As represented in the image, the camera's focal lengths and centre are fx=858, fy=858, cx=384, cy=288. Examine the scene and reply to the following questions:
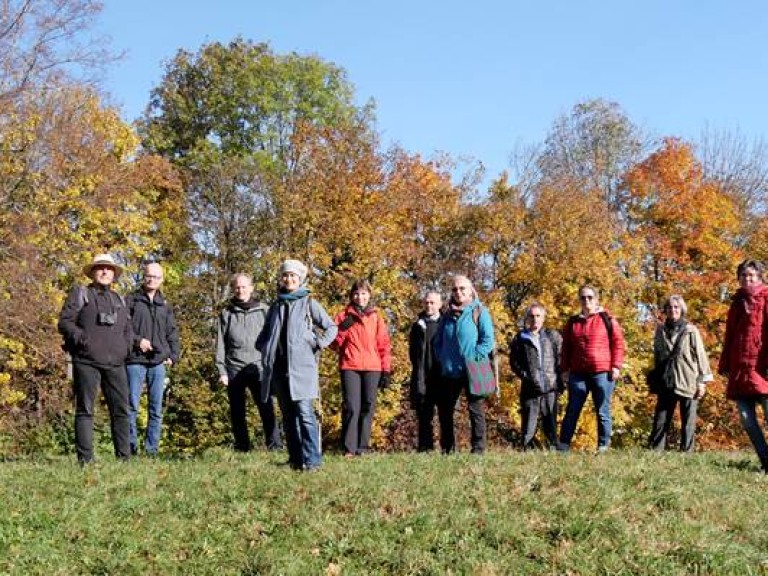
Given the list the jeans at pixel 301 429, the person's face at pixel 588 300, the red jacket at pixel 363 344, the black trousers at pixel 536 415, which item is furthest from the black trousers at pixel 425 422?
the jeans at pixel 301 429

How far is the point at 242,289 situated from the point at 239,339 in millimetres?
609

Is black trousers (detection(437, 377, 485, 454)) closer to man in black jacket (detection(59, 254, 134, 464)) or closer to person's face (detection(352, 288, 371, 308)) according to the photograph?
person's face (detection(352, 288, 371, 308))

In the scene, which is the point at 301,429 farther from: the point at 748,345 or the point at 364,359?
the point at 748,345

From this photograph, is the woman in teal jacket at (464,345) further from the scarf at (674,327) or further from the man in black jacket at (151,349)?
the man in black jacket at (151,349)

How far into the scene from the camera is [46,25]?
19.9 metres

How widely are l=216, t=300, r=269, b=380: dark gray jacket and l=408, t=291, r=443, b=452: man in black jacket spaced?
76.6 inches

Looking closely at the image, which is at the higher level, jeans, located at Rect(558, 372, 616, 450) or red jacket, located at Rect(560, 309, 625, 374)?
red jacket, located at Rect(560, 309, 625, 374)

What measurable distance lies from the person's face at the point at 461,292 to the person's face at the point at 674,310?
118 inches

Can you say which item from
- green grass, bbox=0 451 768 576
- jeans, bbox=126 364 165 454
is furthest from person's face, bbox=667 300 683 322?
jeans, bbox=126 364 165 454

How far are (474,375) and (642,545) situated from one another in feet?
13.2

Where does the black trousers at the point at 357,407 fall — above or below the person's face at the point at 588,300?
below

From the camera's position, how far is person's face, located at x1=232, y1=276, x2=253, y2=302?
10.4 m

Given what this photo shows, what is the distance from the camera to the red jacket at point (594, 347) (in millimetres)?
10539

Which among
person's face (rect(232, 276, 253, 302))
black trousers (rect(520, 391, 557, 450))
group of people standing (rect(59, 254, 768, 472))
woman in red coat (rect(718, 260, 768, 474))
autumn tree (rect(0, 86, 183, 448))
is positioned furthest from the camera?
autumn tree (rect(0, 86, 183, 448))
